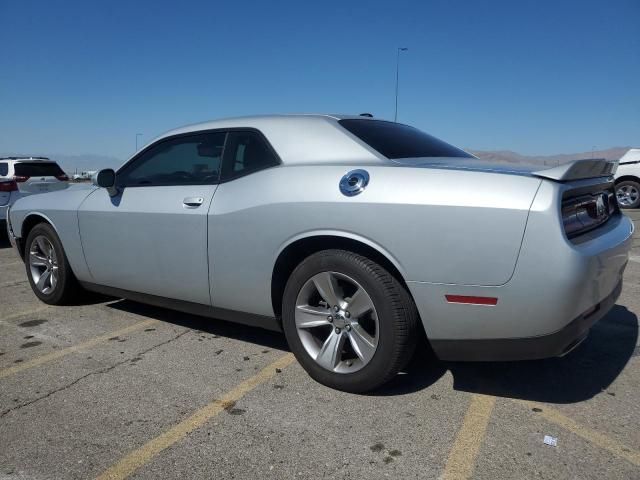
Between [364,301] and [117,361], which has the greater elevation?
[364,301]

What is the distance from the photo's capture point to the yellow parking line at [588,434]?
2314 mm

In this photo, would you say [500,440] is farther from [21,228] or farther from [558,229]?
[21,228]

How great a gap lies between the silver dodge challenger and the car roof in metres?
0.01

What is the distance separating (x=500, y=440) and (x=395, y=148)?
5.67 ft

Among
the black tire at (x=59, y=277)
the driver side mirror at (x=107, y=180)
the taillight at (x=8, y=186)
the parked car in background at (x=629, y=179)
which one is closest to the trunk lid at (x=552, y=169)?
the driver side mirror at (x=107, y=180)

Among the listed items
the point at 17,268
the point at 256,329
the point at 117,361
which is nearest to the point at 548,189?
the point at 256,329

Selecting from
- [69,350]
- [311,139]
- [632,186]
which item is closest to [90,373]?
[69,350]

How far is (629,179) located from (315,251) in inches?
553

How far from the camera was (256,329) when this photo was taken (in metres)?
4.14

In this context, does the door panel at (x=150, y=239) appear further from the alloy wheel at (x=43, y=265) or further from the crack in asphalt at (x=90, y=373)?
the alloy wheel at (x=43, y=265)

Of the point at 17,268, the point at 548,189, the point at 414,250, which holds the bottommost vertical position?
the point at 17,268

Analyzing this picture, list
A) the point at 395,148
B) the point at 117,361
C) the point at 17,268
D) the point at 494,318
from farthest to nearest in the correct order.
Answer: the point at 17,268 → the point at 117,361 → the point at 395,148 → the point at 494,318

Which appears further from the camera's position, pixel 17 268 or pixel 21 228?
pixel 17 268

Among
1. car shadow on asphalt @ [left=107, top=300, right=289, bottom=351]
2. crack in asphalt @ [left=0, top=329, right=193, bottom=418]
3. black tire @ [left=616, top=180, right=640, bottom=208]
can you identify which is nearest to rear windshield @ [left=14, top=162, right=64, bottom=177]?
car shadow on asphalt @ [left=107, top=300, right=289, bottom=351]
